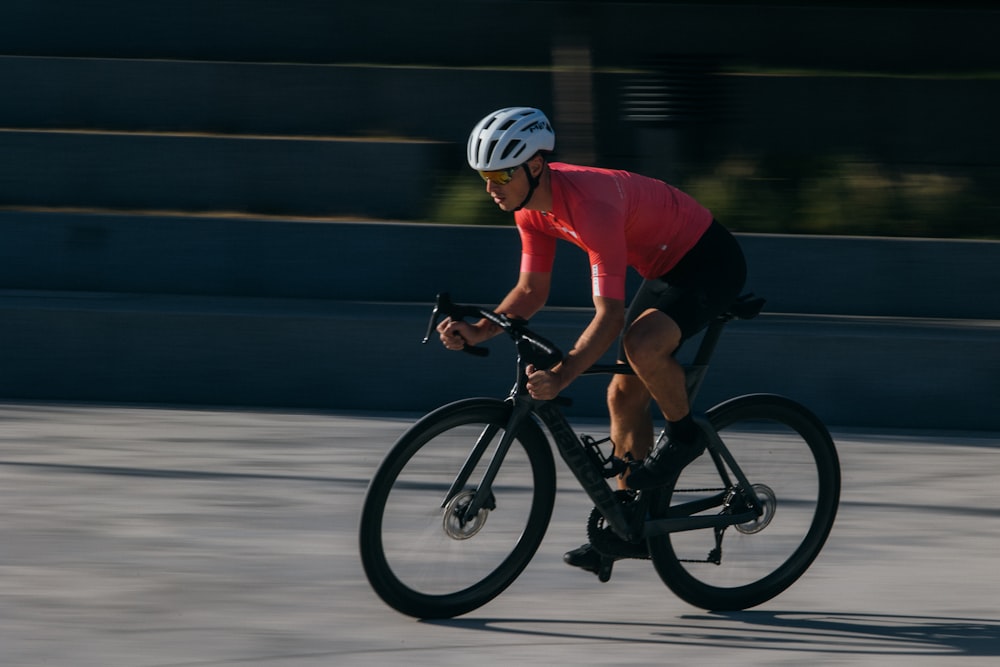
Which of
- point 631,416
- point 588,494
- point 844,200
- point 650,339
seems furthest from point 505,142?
point 844,200

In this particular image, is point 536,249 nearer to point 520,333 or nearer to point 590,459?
point 520,333

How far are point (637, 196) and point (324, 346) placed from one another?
13.8 feet

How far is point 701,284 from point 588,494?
0.82m

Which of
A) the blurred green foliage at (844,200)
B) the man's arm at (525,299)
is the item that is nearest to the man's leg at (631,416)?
the man's arm at (525,299)

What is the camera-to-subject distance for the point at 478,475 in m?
4.71

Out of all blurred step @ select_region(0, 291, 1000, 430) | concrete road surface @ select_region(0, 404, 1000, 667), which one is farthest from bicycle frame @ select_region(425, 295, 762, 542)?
blurred step @ select_region(0, 291, 1000, 430)

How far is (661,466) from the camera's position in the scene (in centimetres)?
481

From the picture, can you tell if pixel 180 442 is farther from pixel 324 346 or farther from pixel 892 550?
pixel 892 550

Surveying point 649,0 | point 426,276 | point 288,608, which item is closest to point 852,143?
point 649,0

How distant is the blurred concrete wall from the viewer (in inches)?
328

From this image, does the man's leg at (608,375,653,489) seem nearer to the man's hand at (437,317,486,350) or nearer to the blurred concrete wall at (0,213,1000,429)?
the man's hand at (437,317,486,350)

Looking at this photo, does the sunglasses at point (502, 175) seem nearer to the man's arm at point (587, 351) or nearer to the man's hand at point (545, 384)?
the man's arm at point (587, 351)

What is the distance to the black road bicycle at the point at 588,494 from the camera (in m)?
4.65

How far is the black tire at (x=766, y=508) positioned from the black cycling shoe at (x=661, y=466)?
15cm
